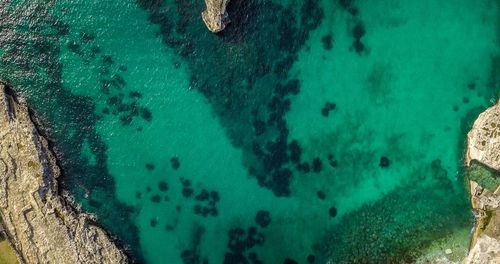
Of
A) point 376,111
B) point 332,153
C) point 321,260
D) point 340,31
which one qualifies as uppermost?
point 340,31

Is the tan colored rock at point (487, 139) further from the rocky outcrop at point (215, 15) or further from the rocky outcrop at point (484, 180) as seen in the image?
the rocky outcrop at point (215, 15)

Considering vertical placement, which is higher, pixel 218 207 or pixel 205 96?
pixel 205 96

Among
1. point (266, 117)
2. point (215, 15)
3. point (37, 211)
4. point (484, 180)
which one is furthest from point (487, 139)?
point (37, 211)

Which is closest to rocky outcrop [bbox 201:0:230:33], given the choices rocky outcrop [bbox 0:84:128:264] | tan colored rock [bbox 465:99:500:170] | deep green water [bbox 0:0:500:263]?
deep green water [bbox 0:0:500:263]

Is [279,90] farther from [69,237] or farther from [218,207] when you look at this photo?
[69,237]

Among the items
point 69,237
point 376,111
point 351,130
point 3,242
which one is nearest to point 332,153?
point 351,130

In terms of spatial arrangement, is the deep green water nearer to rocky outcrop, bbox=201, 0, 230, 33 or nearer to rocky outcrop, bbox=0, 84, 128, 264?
rocky outcrop, bbox=201, 0, 230, 33
